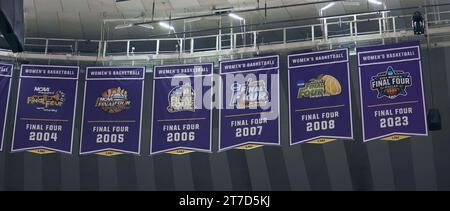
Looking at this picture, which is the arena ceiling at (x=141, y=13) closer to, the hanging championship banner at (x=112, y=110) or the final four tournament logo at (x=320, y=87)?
the hanging championship banner at (x=112, y=110)

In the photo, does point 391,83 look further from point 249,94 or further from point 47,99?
point 47,99

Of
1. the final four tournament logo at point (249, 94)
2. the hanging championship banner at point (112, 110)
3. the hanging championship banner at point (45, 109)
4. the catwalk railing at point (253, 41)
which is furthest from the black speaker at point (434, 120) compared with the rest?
the hanging championship banner at point (45, 109)

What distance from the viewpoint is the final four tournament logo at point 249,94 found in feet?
36.3

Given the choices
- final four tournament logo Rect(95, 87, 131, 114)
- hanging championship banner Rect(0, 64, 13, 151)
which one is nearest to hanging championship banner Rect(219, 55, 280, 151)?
final four tournament logo Rect(95, 87, 131, 114)

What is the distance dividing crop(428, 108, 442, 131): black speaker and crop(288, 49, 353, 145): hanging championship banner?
4.10ft

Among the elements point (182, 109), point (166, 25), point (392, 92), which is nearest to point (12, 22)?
point (182, 109)

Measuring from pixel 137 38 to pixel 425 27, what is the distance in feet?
20.7

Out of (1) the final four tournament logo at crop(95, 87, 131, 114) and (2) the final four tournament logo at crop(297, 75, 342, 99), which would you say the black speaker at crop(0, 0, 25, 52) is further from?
(2) the final four tournament logo at crop(297, 75, 342, 99)

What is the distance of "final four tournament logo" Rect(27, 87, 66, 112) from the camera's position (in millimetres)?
11695

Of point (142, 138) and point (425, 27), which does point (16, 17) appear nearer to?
point (142, 138)

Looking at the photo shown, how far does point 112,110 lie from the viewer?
1163 centimetres

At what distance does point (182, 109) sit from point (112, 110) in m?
1.33
